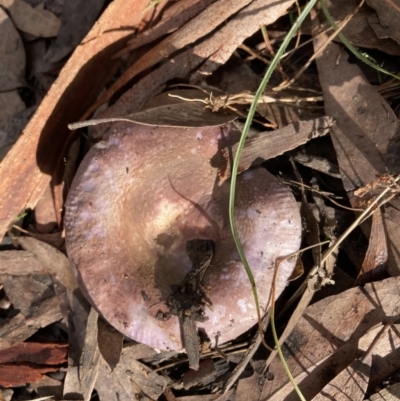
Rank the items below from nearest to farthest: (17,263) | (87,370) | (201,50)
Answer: (201,50)
(87,370)
(17,263)

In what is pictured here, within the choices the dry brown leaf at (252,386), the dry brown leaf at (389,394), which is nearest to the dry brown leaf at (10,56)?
the dry brown leaf at (252,386)

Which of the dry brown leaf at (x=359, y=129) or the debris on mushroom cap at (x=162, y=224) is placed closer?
the debris on mushroom cap at (x=162, y=224)

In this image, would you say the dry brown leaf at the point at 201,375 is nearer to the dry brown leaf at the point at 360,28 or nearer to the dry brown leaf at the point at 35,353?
the dry brown leaf at the point at 35,353

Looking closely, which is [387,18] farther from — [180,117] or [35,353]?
[35,353]

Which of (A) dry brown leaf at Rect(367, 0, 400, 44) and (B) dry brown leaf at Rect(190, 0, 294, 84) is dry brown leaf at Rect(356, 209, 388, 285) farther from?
(B) dry brown leaf at Rect(190, 0, 294, 84)

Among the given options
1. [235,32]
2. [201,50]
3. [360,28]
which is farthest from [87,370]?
[360,28]

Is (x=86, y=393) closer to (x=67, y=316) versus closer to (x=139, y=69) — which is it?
(x=67, y=316)
